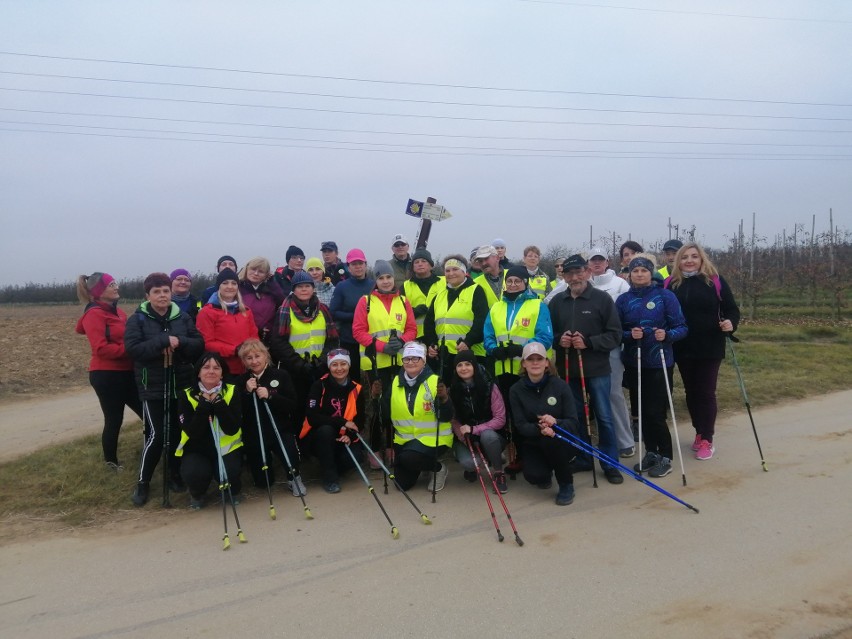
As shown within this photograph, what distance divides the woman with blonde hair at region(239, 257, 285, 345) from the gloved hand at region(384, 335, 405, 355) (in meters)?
1.26

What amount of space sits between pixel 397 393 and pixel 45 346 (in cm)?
1458

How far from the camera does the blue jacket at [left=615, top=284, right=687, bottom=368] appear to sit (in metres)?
5.79

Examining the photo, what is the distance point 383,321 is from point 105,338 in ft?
8.90

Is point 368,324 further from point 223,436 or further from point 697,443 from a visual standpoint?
point 697,443

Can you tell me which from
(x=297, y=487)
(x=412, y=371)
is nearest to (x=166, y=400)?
(x=297, y=487)

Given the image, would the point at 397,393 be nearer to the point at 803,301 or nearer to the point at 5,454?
the point at 5,454

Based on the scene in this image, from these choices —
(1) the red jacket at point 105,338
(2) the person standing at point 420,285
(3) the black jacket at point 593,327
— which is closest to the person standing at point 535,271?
(2) the person standing at point 420,285

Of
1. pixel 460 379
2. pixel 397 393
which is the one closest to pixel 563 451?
pixel 460 379

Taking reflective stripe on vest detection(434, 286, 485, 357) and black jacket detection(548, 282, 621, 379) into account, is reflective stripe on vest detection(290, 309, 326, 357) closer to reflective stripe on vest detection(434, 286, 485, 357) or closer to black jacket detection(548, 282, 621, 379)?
reflective stripe on vest detection(434, 286, 485, 357)

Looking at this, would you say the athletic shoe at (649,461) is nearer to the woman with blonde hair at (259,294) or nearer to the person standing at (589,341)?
the person standing at (589,341)

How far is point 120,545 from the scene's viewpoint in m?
4.54

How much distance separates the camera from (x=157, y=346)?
17.6 feet

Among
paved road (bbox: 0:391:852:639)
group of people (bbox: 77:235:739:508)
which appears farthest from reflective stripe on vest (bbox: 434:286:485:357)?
paved road (bbox: 0:391:852:639)

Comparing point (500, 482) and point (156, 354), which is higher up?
point (156, 354)
